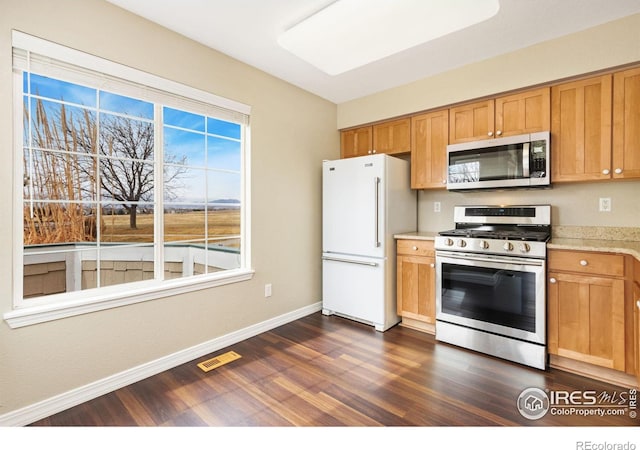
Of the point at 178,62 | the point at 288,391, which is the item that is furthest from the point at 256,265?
the point at 178,62

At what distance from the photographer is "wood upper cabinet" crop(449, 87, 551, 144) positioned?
8.62ft

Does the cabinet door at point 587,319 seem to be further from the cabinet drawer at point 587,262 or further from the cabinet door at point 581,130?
the cabinet door at point 581,130

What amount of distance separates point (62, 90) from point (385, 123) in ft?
9.51

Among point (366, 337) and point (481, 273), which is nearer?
point (481, 273)

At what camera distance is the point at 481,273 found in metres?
2.64

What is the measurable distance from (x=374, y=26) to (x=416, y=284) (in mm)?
2256

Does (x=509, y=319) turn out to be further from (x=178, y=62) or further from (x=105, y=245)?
(x=178, y=62)

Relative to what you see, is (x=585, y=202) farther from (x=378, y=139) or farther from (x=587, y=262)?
(x=378, y=139)

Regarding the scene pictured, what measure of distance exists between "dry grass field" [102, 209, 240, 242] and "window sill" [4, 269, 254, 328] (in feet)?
1.21

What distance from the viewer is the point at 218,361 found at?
2.53m

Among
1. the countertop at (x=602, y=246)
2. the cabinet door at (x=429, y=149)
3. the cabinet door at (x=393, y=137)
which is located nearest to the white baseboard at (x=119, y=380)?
the cabinet door at (x=429, y=149)

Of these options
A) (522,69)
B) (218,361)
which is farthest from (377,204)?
(218,361)

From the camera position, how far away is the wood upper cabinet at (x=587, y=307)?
212cm
